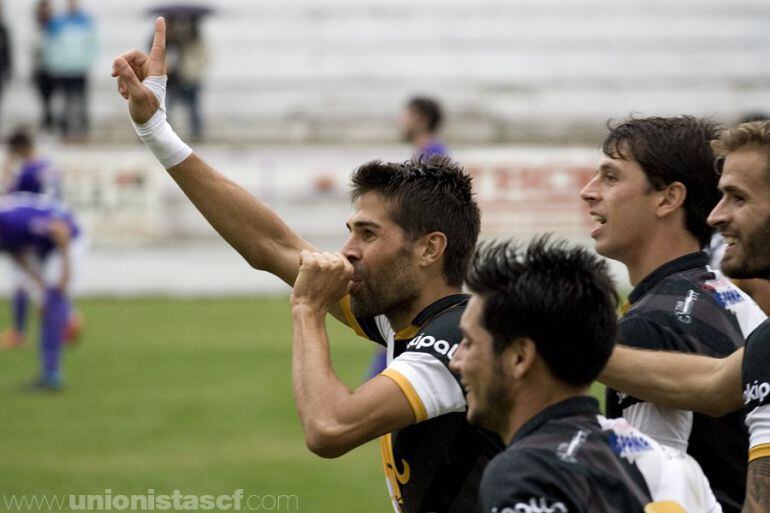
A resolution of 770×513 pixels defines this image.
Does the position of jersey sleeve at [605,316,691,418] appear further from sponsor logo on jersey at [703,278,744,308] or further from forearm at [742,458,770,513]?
forearm at [742,458,770,513]

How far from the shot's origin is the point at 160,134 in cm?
489

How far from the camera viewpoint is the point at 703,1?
28969 mm

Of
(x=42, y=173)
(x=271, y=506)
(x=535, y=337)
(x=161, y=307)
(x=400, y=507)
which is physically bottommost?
(x=161, y=307)

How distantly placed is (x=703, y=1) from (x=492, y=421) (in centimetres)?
2708

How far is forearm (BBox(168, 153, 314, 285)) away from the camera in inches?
197

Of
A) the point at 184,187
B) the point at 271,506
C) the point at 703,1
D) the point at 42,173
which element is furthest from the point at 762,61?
the point at 184,187

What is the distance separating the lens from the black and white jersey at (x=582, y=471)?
3051 mm

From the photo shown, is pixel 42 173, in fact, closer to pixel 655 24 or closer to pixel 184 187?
pixel 184 187

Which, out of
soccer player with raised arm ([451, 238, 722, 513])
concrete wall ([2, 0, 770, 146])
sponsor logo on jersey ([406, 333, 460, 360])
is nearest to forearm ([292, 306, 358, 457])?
sponsor logo on jersey ([406, 333, 460, 360])

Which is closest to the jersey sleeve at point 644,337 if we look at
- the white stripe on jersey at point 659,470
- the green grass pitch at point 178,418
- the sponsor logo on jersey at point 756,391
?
the sponsor logo on jersey at point 756,391

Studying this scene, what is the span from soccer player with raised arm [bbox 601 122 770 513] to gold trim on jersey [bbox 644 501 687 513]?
2.32ft

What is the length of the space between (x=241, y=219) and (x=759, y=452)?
2123 mm

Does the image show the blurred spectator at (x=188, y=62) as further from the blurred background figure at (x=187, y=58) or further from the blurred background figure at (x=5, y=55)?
the blurred background figure at (x=5, y=55)

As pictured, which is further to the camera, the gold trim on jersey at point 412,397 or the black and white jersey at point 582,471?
the gold trim on jersey at point 412,397
